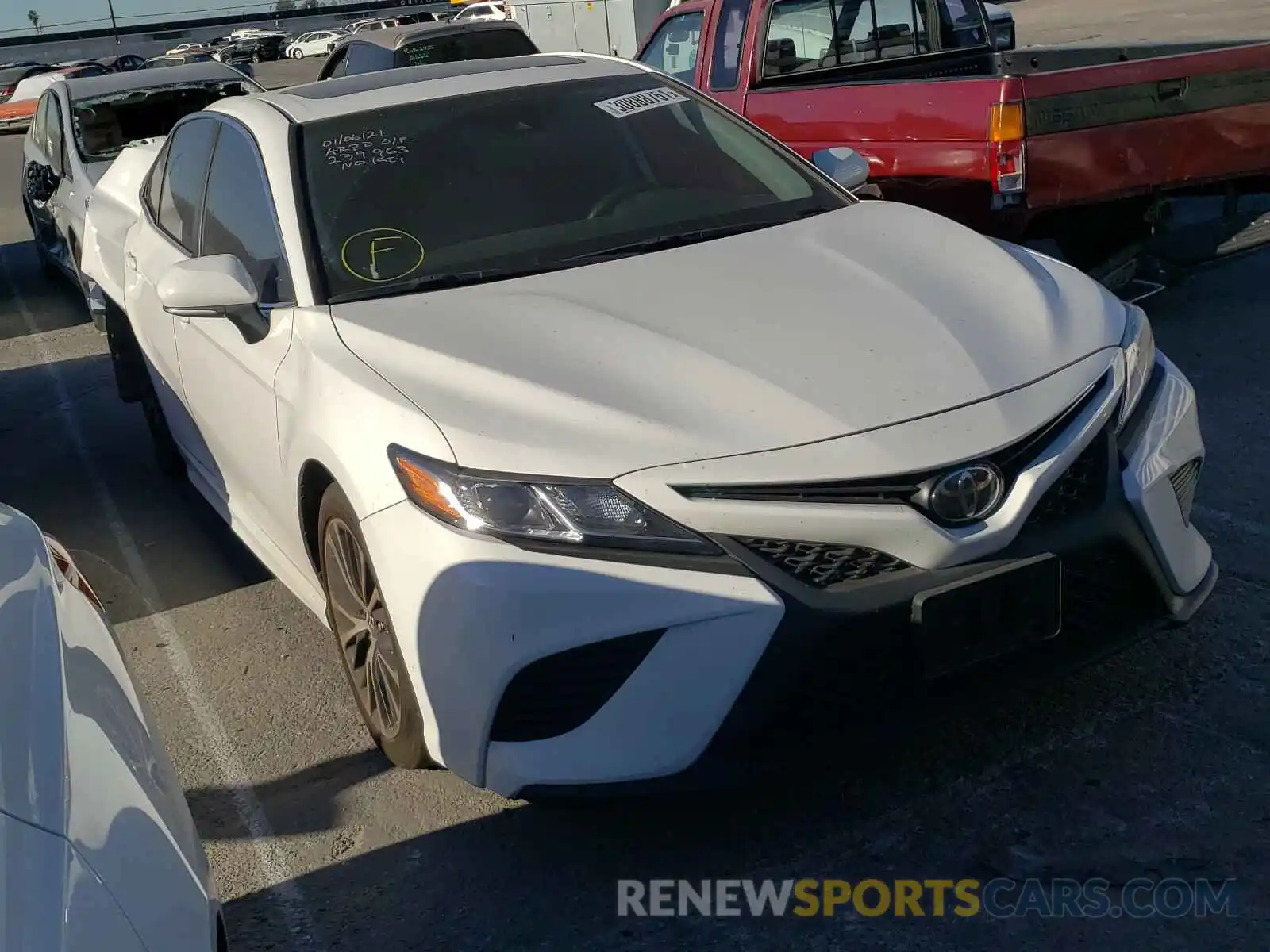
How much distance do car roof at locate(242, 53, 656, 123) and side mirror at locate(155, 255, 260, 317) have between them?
2.17ft

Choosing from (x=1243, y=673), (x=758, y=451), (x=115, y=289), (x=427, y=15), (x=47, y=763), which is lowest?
(x=427, y=15)

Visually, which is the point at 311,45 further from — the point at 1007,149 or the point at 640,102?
the point at 640,102

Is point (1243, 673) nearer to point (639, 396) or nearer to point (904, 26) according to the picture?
point (639, 396)

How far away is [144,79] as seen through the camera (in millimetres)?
10258

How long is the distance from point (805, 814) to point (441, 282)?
1.63m

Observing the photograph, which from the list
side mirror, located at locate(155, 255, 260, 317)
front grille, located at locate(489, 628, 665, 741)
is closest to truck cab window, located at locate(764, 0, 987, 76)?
side mirror, located at locate(155, 255, 260, 317)

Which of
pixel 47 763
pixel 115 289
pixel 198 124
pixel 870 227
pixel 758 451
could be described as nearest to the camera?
pixel 47 763

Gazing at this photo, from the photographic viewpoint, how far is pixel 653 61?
30.2ft

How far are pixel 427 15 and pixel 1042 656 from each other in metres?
58.4

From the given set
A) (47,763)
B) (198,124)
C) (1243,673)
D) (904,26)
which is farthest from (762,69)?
(47,763)

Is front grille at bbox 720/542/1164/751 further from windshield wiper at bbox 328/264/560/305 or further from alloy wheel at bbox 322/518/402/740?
windshield wiper at bbox 328/264/560/305

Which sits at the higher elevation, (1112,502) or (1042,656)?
(1112,502)

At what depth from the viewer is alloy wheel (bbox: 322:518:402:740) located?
3.32 meters

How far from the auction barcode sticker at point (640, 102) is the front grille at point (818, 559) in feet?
6.96
